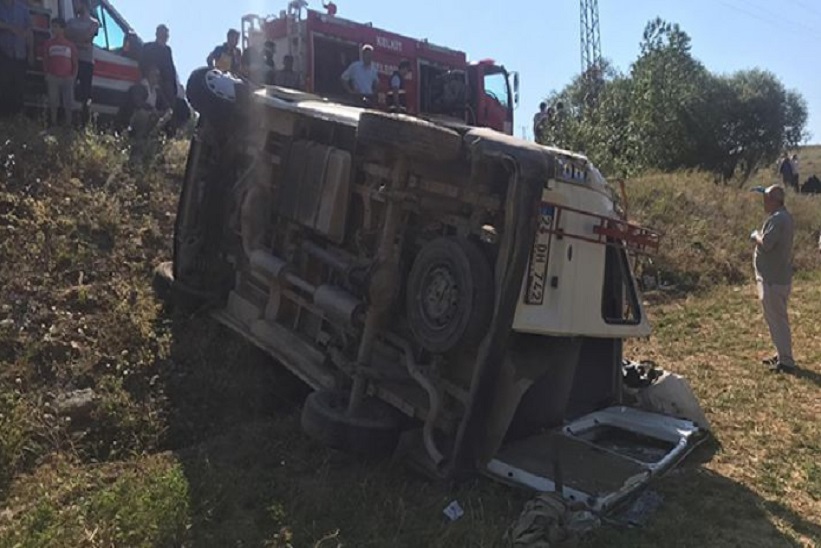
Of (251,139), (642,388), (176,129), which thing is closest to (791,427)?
(642,388)

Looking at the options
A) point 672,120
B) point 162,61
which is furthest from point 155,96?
point 672,120

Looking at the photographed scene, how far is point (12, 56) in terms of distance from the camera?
944 centimetres

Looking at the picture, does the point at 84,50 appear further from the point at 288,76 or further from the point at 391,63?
the point at 391,63

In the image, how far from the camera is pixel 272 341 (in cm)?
563

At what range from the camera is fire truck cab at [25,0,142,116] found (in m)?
9.97

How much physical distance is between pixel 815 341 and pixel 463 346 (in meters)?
5.98

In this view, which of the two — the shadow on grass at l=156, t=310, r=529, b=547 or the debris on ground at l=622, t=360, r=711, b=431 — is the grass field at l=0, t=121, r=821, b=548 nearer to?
the shadow on grass at l=156, t=310, r=529, b=547

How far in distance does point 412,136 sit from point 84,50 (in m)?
7.34

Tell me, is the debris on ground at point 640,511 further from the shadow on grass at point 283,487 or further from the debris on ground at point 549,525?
the shadow on grass at point 283,487

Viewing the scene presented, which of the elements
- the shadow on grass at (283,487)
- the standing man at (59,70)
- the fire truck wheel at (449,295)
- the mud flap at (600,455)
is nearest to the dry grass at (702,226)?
the mud flap at (600,455)

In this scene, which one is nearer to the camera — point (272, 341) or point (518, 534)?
point (518, 534)

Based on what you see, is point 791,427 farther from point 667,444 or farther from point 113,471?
point 113,471

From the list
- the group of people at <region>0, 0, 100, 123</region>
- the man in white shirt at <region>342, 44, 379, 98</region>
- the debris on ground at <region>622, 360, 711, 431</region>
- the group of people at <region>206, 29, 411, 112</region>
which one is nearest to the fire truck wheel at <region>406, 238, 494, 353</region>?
the debris on ground at <region>622, 360, 711, 431</region>

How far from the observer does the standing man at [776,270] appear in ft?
24.9
